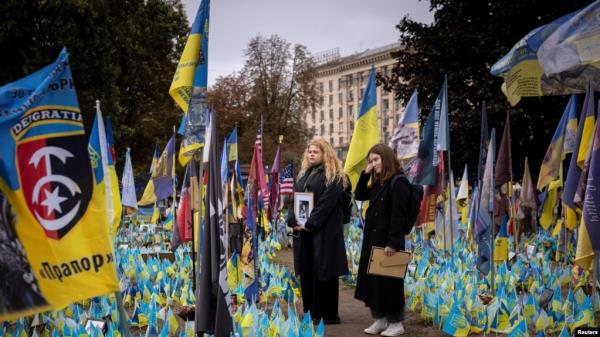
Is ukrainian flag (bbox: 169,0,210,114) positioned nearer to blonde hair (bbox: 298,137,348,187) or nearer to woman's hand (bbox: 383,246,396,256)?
blonde hair (bbox: 298,137,348,187)

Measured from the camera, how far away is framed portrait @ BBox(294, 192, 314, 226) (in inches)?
272

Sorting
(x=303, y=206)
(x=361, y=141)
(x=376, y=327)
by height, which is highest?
(x=361, y=141)

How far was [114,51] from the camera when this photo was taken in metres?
25.8

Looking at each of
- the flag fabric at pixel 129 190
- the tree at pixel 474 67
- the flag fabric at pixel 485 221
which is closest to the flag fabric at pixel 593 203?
the flag fabric at pixel 485 221

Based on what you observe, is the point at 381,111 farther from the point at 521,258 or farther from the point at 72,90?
the point at 72,90

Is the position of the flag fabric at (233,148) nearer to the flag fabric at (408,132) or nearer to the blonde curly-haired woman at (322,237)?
the flag fabric at (408,132)

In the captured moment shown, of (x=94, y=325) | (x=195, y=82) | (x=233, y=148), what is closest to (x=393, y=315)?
(x=94, y=325)

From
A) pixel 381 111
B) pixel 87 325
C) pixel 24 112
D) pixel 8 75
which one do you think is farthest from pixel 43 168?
pixel 381 111

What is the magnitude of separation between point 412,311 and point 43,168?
5.24m

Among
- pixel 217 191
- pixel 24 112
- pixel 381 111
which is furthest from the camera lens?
pixel 381 111

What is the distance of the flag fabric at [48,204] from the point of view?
353 cm

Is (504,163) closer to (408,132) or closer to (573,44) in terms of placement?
(408,132)

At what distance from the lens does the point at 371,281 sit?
6453 mm

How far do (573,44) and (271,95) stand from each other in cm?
4483
